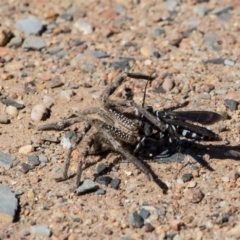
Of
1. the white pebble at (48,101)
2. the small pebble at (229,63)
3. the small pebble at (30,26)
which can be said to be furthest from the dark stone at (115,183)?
the small pebble at (30,26)

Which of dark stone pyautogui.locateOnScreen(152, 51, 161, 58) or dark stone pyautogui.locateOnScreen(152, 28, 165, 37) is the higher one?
dark stone pyautogui.locateOnScreen(152, 28, 165, 37)

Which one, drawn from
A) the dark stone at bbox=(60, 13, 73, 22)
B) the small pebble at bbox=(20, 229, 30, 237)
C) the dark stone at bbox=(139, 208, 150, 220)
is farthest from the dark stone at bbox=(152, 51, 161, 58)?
the small pebble at bbox=(20, 229, 30, 237)

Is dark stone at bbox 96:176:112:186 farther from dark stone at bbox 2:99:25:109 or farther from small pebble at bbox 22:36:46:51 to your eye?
small pebble at bbox 22:36:46:51

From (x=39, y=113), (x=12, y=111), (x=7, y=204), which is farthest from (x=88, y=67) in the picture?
(x=7, y=204)

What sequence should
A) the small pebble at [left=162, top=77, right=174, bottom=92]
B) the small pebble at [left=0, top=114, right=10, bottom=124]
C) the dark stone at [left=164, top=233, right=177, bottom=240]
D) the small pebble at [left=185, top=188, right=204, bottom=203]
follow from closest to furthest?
the dark stone at [left=164, top=233, right=177, bottom=240] < the small pebble at [left=185, top=188, right=204, bottom=203] < the small pebble at [left=0, top=114, right=10, bottom=124] < the small pebble at [left=162, top=77, right=174, bottom=92]

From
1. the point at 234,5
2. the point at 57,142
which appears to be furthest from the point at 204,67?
the point at 57,142

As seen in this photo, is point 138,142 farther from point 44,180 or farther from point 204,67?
point 204,67

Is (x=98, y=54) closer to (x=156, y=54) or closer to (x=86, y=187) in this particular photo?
(x=156, y=54)
